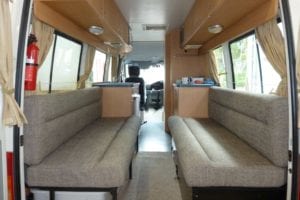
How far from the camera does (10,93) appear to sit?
177cm

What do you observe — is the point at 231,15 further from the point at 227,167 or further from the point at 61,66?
the point at 61,66

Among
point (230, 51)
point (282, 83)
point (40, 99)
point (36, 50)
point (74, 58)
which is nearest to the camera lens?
point (36, 50)

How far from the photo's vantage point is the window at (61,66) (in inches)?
138

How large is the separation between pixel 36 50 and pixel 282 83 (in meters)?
2.04

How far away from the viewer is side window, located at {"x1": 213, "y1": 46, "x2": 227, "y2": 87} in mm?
5086

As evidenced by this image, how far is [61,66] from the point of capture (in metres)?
4.01

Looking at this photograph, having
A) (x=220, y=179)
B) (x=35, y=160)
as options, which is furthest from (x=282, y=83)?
(x=35, y=160)

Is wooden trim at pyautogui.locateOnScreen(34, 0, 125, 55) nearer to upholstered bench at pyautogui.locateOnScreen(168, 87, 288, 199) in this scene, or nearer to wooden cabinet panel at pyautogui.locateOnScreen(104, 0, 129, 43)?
wooden cabinet panel at pyautogui.locateOnScreen(104, 0, 129, 43)

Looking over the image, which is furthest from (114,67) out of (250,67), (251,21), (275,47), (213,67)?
(275,47)

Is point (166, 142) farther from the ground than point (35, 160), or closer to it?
closer to it

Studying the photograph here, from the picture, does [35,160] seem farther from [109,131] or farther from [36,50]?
[109,131]

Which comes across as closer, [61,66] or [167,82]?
[61,66]

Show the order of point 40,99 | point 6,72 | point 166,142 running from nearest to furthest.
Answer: point 6,72
point 40,99
point 166,142

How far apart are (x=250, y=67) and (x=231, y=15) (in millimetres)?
1373
